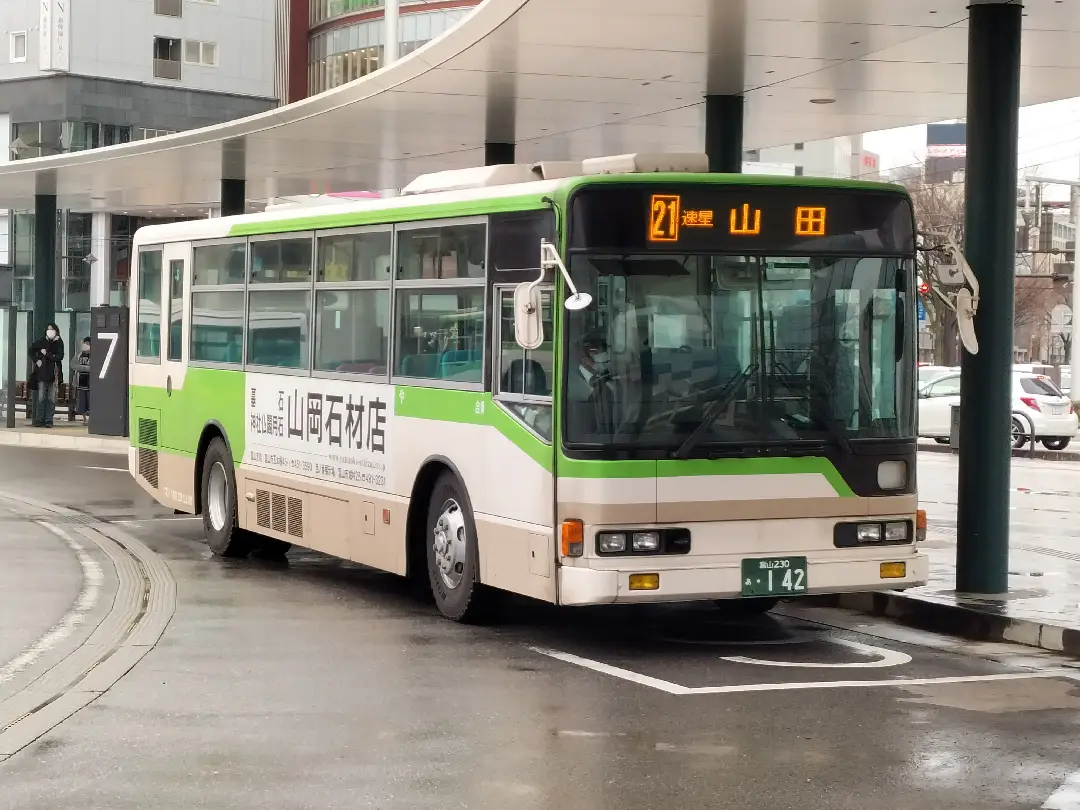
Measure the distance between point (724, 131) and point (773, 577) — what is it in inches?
359

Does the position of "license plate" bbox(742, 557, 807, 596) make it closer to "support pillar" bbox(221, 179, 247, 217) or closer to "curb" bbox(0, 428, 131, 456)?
"curb" bbox(0, 428, 131, 456)

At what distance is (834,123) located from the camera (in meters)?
22.5

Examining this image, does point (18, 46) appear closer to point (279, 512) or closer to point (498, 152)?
point (498, 152)

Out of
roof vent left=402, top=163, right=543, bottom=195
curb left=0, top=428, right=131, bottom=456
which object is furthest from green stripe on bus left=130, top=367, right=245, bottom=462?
curb left=0, top=428, right=131, bottom=456

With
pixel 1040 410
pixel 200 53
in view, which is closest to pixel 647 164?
pixel 1040 410

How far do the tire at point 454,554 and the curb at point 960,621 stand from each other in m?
2.85

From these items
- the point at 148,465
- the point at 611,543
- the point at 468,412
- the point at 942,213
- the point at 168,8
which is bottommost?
the point at 148,465

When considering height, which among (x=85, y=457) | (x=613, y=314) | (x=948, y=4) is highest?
(x=948, y=4)

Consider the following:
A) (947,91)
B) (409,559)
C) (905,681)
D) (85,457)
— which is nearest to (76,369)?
(85,457)

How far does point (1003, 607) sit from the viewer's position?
12.1 metres

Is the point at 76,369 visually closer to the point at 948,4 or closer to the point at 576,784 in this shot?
the point at 948,4

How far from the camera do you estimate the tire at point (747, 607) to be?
12.5 metres

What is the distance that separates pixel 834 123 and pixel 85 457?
529 inches

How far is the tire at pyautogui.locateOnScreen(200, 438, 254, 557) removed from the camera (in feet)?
50.9
